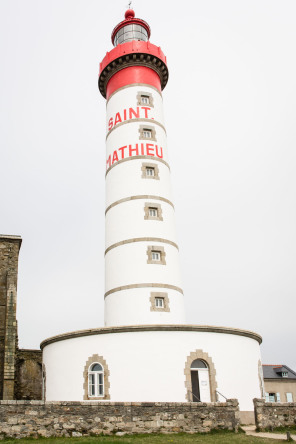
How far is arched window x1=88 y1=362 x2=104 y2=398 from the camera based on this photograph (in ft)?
56.0

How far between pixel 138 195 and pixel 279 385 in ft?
88.1

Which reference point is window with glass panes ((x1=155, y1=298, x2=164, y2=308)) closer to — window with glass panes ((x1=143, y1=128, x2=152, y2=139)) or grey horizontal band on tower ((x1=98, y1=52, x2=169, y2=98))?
window with glass panes ((x1=143, y1=128, x2=152, y2=139))

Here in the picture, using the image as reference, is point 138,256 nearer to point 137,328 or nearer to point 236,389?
point 137,328

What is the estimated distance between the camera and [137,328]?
17.3 metres

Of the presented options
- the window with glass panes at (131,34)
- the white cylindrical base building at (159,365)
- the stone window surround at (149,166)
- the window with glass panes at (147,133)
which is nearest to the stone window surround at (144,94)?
the window with glass panes at (147,133)

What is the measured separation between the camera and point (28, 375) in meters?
25.1

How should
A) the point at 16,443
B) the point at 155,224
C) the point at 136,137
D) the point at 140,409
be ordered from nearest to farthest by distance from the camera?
the point at 16,443 → the point at 140,409 → the point at 155,224 → the point at 136,137

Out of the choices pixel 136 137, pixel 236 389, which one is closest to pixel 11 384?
pixel 236 389

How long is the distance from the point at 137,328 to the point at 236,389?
4.53 m

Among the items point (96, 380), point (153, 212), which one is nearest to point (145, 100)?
point (153, 212)

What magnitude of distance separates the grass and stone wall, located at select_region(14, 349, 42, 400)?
13271 millimetres

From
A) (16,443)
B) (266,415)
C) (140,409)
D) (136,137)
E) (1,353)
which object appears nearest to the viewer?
(16,443)

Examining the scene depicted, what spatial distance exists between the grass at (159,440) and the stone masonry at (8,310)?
8.04 meters

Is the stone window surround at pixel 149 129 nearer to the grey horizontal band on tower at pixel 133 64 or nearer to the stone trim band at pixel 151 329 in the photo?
the grey horizontal band on tower at pixel 133 64
